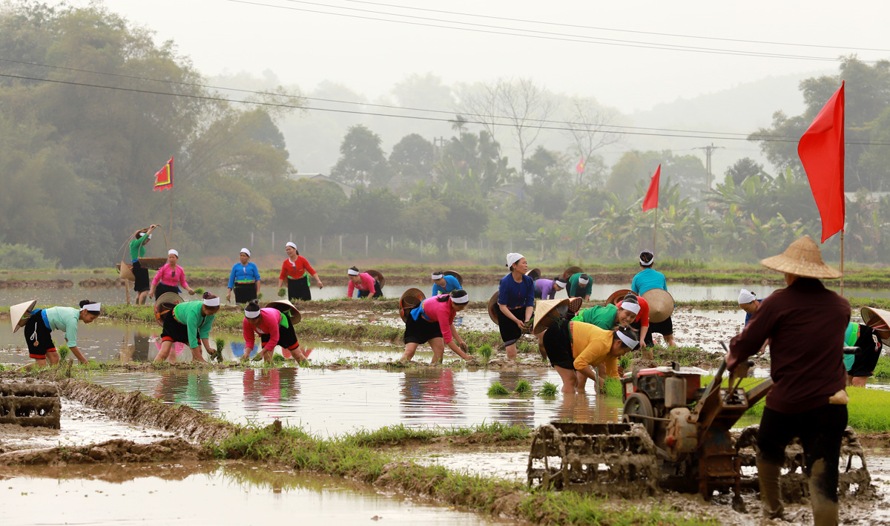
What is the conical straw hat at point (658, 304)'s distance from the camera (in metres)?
17.0

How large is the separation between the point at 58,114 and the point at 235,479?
56.0 metres

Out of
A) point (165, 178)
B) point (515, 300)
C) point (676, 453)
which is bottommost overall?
point (676, 453)

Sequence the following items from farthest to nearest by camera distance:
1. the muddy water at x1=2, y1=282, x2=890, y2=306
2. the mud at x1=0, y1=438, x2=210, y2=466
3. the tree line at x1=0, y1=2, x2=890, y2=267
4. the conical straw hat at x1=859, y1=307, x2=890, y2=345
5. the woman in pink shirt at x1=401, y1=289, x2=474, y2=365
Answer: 1. the tree line at x1=0, y1=2, x2=890, y2=267
2. the muddy water at x1=2, y1=282, x2=890, y2=306
3. the woman in pink shirt at x1=401, y1=289, x2=474, y2=365
4. the conical straw hat at x1=859, y1=307, x2=890, y2=345
5. the mud at x1=0, y1=438, x2=210, y2=466

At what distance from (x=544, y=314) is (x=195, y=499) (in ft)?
18.3

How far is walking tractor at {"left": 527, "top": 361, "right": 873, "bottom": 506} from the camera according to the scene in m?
7.54

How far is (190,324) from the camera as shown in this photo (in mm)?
15594

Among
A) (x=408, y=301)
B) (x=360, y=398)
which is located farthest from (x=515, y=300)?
(x=360, y=398)

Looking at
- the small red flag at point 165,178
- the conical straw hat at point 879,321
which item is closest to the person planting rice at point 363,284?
the conical straw hat at point 879,321

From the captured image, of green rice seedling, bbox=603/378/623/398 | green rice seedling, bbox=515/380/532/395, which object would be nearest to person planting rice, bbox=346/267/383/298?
green rice seedling, bbox=515/380/532/395

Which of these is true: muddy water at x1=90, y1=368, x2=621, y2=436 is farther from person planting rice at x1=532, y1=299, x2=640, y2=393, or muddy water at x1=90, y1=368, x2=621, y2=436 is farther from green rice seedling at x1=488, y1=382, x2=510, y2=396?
person planting rice at x1=532, y1=299, x2=640, y2=393

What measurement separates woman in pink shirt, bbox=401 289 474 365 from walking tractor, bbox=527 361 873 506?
7.94 meters

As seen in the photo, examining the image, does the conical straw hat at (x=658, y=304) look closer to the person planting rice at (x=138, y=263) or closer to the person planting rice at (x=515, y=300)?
the person planting rice at (x=515, y=300)

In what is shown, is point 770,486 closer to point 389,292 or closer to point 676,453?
point 676,453

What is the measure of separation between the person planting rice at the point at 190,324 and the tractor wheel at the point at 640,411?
25.9ft
